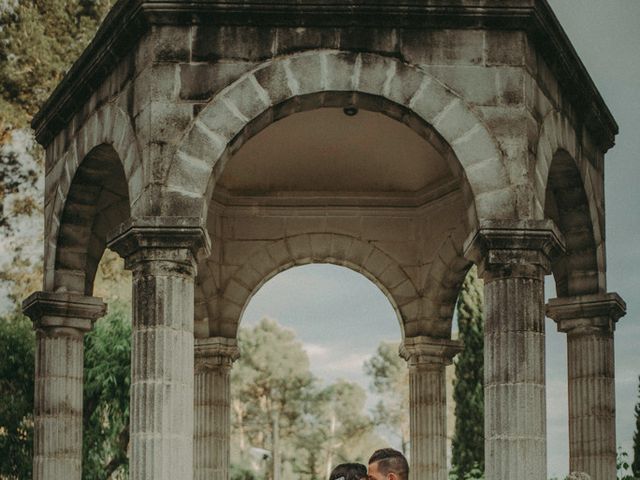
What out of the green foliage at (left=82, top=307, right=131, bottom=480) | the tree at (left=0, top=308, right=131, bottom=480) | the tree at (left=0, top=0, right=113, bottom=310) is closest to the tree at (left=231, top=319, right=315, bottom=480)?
the tree at (left=0, top=0, right=113, bottom=310)

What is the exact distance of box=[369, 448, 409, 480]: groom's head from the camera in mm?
7621

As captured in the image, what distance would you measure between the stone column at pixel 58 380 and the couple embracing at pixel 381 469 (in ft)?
25.4

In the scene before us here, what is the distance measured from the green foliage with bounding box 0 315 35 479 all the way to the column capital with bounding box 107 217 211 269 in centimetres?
1133

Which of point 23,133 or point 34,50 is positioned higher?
point 34,50

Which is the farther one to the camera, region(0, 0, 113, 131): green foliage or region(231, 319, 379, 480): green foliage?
region(231, 319, 379, 480): green foliage

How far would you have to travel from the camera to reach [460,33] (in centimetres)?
1277

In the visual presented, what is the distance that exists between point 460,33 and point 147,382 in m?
4.21

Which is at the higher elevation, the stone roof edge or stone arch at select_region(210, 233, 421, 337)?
the stone roof edge

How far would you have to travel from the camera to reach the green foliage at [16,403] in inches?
902

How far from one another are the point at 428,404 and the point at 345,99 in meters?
6.28

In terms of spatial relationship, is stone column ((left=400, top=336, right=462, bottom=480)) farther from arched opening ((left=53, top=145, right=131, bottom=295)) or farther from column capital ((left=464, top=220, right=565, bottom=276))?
column capital ((left=464, top=220, right=565, bottom=276))

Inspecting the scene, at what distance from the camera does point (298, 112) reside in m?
13.6

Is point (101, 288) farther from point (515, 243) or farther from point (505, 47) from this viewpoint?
point (515, 243)

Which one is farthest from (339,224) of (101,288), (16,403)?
(101,288)
